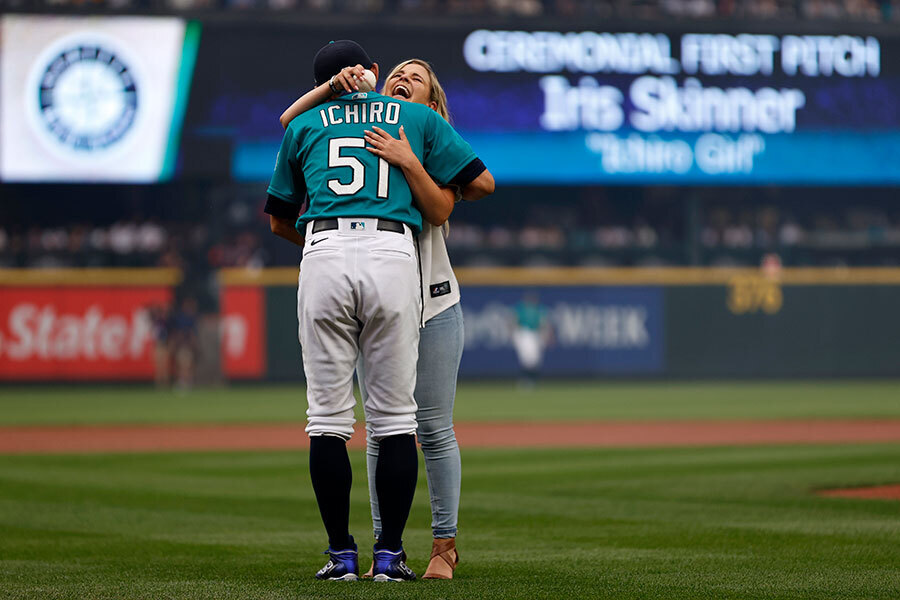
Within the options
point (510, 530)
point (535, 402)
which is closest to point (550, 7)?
point (535, 402)

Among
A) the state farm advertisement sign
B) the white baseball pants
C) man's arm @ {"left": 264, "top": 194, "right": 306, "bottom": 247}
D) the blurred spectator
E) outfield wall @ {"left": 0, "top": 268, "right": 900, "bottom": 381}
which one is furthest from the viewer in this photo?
outfield wall @ {"left": 0, "top": 268, "right": 900, "bottom": 381}

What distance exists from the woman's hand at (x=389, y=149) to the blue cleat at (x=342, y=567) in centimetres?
124

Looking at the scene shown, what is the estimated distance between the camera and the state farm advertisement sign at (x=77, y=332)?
22688 millimetres

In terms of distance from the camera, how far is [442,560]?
14.2 feet

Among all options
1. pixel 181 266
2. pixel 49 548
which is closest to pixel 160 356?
pixel 181 266

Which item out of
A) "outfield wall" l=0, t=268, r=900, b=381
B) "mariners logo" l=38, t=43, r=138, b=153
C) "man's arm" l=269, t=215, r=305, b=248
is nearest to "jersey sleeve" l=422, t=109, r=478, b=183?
"man's arm" l=269, t=215, r=305, b=248

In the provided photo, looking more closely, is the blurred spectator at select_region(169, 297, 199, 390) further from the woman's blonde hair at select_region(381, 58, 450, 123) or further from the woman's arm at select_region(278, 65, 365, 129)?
the woman's arm at select_region(278, 65, 365, 129)

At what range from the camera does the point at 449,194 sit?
4312mm

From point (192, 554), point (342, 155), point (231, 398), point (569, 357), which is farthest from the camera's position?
point (569, 357)

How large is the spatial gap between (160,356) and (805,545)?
18891mm

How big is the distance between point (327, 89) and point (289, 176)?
0.32m

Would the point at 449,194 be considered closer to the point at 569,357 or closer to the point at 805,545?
the point at 805,545

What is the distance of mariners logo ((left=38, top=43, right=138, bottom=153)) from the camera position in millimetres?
19906

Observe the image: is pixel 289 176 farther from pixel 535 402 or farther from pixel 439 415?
pixel 535 402
